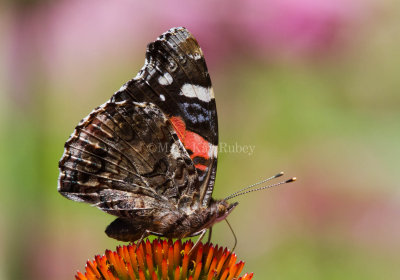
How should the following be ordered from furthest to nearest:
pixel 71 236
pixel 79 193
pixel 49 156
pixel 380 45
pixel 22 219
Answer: pixel 380 45 → pixel 49 156 → pixel 71 236 → pixel 22 219 → pixel 79 193

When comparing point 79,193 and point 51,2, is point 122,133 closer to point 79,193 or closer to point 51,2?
point 79,193

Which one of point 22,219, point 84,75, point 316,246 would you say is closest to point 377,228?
point 316,246

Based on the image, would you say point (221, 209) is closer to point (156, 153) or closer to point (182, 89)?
point (156, 153)

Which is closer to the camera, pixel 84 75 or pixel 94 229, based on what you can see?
pixel 94 229

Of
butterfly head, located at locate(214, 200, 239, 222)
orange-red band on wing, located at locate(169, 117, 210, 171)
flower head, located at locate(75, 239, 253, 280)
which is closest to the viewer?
flower head, located at locate(75, 239, 253, 280)

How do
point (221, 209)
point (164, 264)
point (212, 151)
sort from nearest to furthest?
point (164, 264)
point (221, 209)
point (212, 151)

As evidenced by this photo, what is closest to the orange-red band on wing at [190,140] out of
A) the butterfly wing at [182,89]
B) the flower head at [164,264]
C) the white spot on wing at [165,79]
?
the butterfly wing at [182,89]

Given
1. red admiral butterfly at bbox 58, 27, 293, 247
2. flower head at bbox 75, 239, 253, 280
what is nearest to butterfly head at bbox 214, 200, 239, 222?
red admiral butterfly at bbox 58, 27, 293, 247

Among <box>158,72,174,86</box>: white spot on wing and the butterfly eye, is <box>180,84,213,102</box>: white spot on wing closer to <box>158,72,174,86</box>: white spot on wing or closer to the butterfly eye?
<box>158,72,174,86</box>: white spot on wing

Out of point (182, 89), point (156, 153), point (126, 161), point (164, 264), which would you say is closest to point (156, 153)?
point (156, 153)
